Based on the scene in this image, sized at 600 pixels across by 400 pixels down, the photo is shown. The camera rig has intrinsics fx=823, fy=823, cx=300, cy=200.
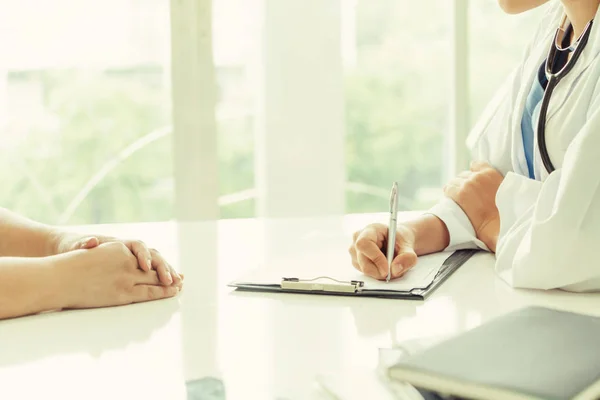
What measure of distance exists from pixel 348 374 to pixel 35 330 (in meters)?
0.45

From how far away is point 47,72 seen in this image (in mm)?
3469

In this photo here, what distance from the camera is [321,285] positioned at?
3.81ft

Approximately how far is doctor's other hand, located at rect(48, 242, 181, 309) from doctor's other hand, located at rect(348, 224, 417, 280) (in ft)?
0.90

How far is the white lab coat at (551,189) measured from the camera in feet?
3.68

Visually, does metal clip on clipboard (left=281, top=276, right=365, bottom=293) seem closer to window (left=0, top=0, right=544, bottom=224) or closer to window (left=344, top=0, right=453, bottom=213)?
window (left=0, top=0, right=544, bottom=224)

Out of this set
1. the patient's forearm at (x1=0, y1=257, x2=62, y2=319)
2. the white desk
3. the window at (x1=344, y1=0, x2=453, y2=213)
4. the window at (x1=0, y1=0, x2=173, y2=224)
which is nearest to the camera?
the white desk

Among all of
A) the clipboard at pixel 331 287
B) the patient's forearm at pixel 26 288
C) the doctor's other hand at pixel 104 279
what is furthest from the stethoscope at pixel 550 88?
the patient's forearm at pixel 26 288

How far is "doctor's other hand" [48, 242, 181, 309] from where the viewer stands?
3.62ft

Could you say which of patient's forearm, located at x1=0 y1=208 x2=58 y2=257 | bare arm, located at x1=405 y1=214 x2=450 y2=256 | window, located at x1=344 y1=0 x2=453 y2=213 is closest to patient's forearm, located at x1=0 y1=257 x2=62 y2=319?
patient's forearm, located at x1=0 y1=208 x2=58 y2=257

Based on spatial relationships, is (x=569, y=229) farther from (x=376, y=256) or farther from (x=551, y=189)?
(x=376, y=256)

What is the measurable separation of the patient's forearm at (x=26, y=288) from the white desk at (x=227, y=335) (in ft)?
0.05

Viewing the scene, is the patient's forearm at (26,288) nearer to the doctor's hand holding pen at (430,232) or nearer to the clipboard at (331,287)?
the clipboard at (331,287)

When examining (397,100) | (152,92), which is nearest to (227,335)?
(152,92)

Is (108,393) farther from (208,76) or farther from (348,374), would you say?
(208,76)
